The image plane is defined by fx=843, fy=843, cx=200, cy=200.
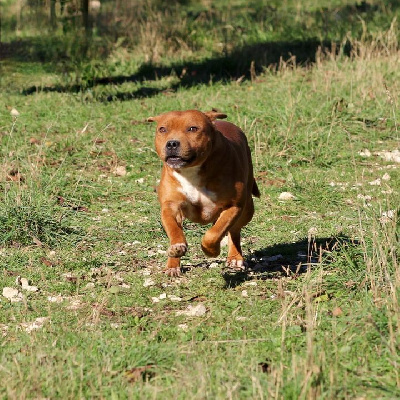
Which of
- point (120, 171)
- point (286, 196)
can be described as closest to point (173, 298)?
point (286, 196)

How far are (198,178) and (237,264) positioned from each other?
93 cm

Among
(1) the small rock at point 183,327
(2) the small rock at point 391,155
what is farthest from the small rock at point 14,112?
(1) the small rock at point 183,327

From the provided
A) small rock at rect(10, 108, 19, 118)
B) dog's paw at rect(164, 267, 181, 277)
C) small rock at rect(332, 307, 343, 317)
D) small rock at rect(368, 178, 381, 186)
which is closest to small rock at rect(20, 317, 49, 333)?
dog's paw at rect(164, 267, 181, 277)

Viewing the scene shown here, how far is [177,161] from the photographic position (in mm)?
5637

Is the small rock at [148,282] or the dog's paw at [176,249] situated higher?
the dog's paw at [176,249]

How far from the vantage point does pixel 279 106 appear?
10461mm

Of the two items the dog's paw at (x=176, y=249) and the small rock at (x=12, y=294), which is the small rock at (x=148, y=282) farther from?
the small rock at (x=12, y=294)

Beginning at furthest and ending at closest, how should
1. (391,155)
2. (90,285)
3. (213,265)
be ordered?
(391,155) < (213,265) < (90,285)

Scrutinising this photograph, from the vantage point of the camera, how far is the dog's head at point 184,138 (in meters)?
5.63

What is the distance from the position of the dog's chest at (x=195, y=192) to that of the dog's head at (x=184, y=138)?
144 millimetres

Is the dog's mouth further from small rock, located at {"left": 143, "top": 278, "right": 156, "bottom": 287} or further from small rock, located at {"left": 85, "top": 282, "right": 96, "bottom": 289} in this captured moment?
small rock, located at {"left": 85, "top": 282, "right": 96, "bottom": 289}

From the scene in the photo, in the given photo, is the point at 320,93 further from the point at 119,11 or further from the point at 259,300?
the point at 119,11

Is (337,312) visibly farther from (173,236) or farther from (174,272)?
(174,272)

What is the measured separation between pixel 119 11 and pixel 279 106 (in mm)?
7352
